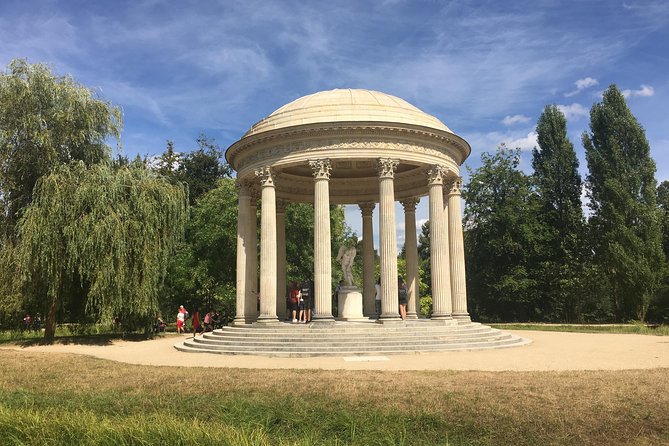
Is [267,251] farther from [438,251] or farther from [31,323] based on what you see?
[31,323]

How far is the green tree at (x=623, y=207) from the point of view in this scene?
52188 millimetres

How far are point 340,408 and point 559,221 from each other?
186 feet

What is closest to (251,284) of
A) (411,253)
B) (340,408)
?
(411,253)

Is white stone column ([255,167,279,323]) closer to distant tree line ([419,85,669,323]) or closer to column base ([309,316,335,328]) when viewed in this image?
column base ([309,316,335,328])

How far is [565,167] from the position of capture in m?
63.0

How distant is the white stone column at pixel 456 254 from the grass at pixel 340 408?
1738 cm

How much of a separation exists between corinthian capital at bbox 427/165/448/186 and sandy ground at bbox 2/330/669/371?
11361 millimetres

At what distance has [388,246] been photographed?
30.2 metres

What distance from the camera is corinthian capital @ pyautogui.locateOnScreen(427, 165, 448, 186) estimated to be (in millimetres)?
32969

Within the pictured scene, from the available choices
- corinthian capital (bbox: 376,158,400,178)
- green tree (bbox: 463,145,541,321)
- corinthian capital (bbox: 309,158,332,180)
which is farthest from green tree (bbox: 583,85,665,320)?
corinthian capital (bbox: 309,158,332,180)

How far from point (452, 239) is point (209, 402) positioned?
25.0 metres

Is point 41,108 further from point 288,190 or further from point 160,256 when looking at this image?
point 288,190

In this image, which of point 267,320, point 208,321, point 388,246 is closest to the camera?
point 388,246

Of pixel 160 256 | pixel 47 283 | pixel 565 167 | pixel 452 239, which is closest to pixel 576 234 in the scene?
pixel 565 167
